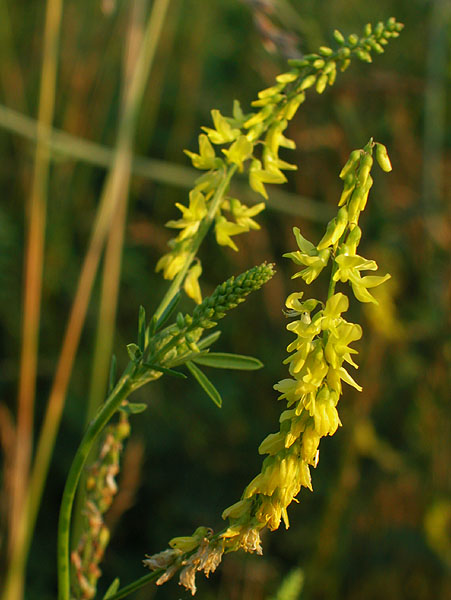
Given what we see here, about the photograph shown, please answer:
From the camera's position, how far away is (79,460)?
82cm

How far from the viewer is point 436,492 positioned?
8.39 ft

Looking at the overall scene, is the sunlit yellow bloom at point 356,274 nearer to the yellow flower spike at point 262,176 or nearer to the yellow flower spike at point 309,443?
the yellow flower spike at point 309,443

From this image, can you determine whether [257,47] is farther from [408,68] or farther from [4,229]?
[4,229]

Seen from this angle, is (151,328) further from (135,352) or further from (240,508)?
(240,508)

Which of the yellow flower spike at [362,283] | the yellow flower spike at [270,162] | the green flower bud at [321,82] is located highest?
the green flower bud at [321,82]

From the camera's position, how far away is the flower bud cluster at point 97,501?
1.07 metres

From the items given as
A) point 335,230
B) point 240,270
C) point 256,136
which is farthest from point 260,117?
point 240,270

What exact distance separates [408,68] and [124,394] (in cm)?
333

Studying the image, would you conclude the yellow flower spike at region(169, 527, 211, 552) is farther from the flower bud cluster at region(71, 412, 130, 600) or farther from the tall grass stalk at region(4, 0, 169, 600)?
the tall grass stalk at region(4, 0, 169, 600)

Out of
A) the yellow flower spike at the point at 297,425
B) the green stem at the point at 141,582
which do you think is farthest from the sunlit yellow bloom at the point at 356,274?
→ the green stem at the point at 141,582

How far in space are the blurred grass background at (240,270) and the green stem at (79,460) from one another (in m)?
1.16

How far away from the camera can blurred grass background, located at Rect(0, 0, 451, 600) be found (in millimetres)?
2541

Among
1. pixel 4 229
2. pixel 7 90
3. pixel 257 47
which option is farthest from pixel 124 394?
pixel 257 47

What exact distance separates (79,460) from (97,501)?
307 millimetres
